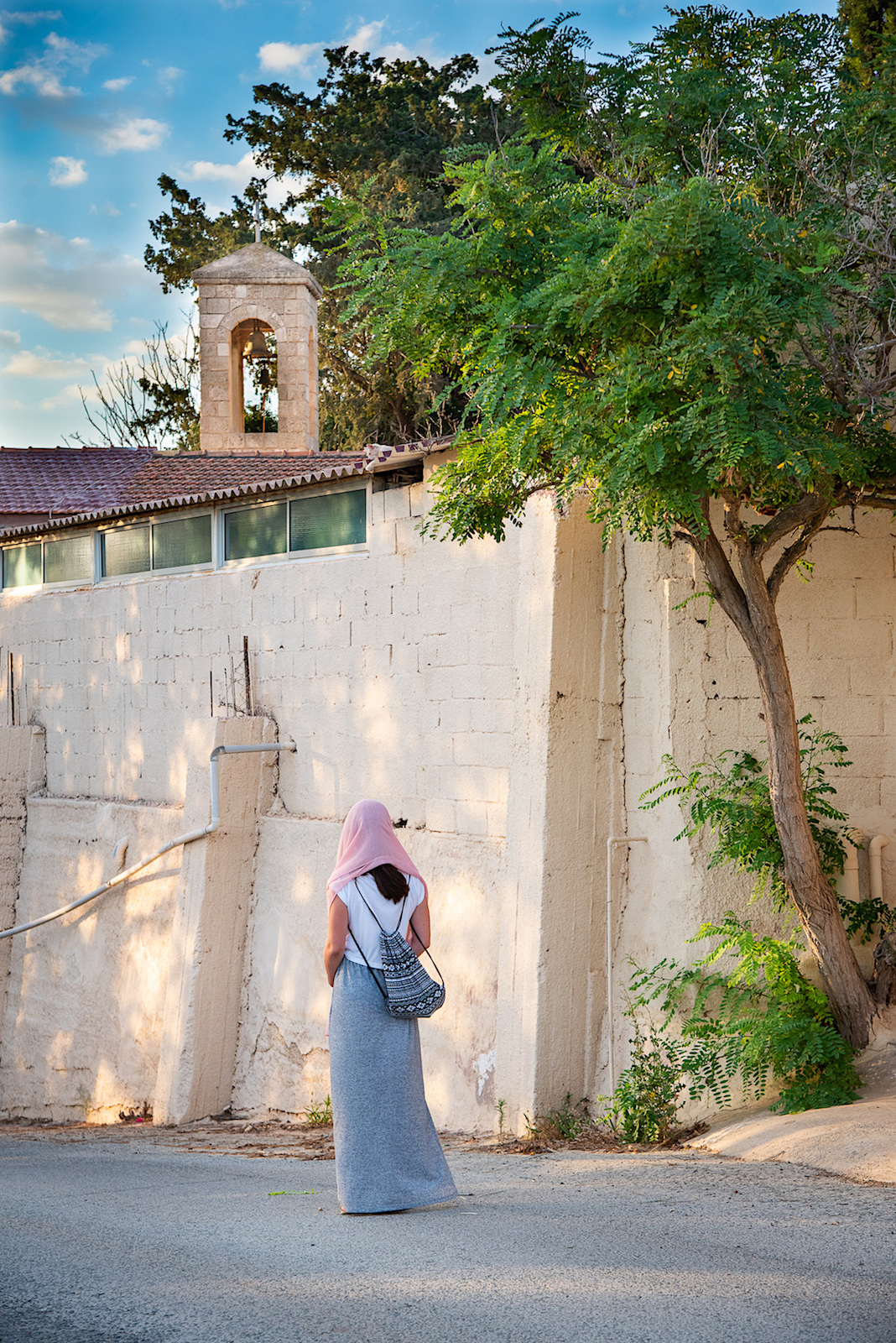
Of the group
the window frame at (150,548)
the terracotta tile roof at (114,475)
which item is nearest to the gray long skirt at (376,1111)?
the window frame at (150,548)

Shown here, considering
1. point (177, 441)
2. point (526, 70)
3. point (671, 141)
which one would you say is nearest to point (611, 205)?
point (671, 141)

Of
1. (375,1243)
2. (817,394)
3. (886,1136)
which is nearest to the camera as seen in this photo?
(375,1243)

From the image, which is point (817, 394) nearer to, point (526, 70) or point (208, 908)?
point (526, 70)

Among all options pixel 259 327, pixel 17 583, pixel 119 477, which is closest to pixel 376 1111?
pixel 17 583

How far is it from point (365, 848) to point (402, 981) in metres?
0.55

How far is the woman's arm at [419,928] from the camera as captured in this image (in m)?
4.91

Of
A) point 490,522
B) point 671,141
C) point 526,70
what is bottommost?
point 490,522

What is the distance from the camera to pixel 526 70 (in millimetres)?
6605

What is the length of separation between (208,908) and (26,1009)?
11.4ft

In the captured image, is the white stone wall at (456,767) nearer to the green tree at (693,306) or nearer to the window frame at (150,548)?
the window frame at (150,548)

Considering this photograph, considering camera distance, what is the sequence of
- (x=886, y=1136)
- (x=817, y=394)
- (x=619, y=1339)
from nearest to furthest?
(x=619, y=1339), (x=886, y=1136), (x=817, y=394)

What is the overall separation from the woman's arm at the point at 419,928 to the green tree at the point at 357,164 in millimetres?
17942

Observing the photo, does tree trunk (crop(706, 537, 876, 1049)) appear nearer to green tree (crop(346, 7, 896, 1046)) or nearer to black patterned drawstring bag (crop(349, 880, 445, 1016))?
green tree (crop(346, 7, 896, 1046))

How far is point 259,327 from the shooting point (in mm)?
17531
